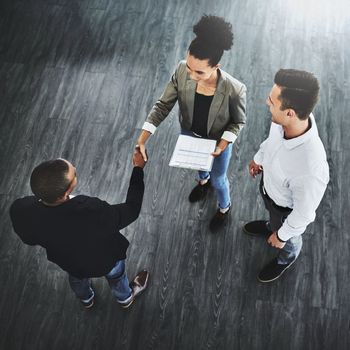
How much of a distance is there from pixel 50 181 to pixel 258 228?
1.64m

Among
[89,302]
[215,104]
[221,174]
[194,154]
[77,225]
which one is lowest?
[89,302]

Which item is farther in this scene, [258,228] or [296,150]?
[258,228]

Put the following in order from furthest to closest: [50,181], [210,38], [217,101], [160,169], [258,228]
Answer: [160,169] → [258,228] → [217,101] → [210,38] → [50,181]

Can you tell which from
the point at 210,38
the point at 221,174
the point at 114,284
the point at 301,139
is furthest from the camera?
the point at 221,174

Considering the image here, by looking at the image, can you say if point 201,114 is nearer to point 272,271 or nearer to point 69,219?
point 69,219

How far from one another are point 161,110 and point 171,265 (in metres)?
1.09

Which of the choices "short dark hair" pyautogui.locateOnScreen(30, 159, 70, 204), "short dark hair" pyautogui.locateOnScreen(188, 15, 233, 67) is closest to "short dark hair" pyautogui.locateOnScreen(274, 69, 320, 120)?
"short dark hair" pyautogui.locateOnScreen(188, 15, 233, 67)

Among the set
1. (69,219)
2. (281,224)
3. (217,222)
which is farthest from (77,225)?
(217,222)

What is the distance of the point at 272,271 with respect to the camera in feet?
8.82

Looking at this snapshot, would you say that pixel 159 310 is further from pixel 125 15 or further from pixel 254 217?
pixel 125 15

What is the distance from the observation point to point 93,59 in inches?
153

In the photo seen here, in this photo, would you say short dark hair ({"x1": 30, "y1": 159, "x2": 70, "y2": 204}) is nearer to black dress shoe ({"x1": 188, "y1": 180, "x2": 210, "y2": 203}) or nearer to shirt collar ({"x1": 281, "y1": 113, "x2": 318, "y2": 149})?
shirt collar ({"x1": 281, "y1": 113, "x2": 318, "y2": 149})

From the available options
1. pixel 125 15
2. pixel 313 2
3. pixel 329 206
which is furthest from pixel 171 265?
→ pixel 313 2

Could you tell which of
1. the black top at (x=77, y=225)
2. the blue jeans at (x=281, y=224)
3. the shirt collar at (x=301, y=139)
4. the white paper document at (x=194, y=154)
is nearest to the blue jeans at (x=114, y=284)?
the black top at (x=77, y=225)
